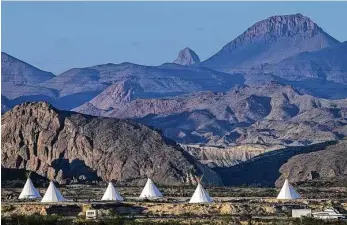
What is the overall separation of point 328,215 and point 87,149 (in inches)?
2811

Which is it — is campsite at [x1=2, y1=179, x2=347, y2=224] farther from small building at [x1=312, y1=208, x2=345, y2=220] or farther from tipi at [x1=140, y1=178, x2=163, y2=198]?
small building at [x1=312, y1=208, x2=345, y2=220]

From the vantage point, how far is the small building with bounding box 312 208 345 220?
86.3 meters

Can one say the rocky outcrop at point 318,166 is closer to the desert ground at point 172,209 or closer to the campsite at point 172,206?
the campsite at point 172,206

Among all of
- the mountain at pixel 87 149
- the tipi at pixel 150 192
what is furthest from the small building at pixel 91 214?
the mountain at pixel 87 149

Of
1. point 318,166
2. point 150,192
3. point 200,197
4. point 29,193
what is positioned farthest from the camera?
point 318,166

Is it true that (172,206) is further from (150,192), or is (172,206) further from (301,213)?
(150,192)

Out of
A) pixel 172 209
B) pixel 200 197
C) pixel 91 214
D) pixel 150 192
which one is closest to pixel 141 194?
pixel 150 192

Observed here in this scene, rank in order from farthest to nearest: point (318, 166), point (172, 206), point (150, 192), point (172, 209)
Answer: point (318, 166) < point (150, 192) < point (172, 206) < point (172, 209)

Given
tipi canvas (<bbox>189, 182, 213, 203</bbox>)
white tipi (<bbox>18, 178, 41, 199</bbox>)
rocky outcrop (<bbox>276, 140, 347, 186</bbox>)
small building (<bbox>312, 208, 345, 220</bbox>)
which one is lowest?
small building (<bbox>312, 208, 345, 220</bbox>)

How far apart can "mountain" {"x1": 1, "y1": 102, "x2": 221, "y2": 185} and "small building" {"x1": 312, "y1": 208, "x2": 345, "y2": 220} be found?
56.2m

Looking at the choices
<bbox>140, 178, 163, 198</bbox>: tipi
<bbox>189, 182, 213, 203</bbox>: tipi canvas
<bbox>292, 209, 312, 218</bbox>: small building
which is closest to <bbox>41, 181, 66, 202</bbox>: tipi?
<bbox>140, 178, 163, 198</bbox>: tipi

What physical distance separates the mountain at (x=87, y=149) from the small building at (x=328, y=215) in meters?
56.2

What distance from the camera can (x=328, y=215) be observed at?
87000 mm

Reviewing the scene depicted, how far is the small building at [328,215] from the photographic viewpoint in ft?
283
